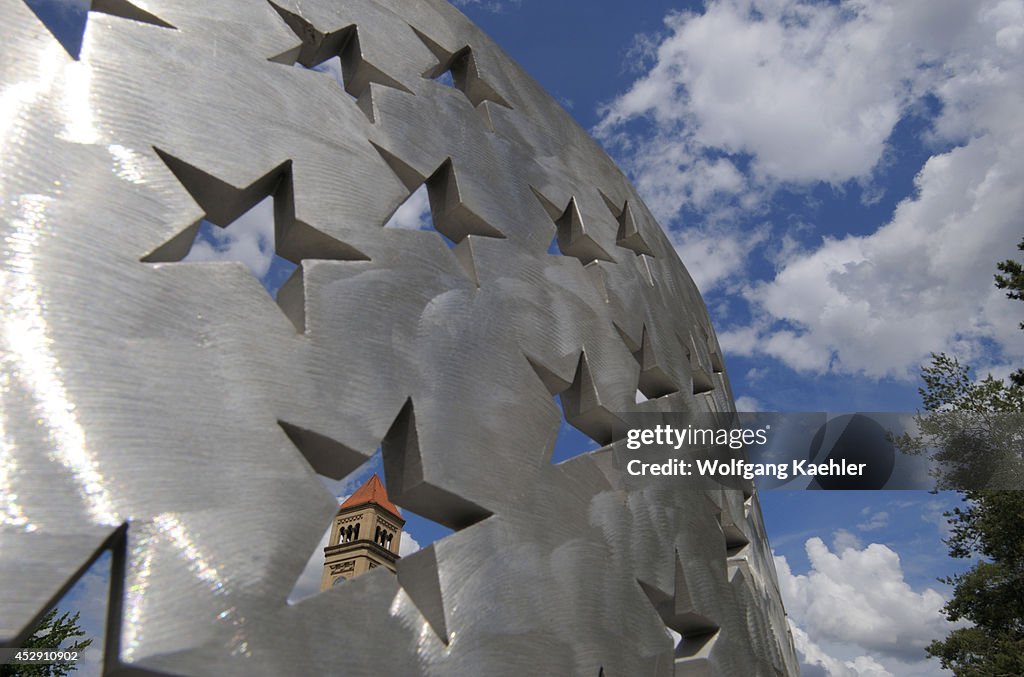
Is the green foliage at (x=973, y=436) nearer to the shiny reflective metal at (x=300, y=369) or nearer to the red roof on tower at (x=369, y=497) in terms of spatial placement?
the shiny reflective metal at (x=300, y=369)

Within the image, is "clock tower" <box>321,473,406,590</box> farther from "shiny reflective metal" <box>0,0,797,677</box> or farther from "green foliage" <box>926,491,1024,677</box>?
"shiny reflective metal" <box>0,0,797,677</box>

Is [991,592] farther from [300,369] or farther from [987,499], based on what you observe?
[300,369]

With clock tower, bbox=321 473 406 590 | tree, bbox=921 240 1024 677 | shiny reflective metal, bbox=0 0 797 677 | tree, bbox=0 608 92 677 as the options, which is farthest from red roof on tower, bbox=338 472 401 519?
shiny reflective metal, bbox=0 0 797 677

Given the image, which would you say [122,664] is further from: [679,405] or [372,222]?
[679,405]

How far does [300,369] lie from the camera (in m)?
1.75

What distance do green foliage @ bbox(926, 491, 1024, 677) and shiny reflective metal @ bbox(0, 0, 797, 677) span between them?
445 inches

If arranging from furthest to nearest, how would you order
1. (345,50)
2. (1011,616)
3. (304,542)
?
(1011,616) < (345,50) < (304,542)

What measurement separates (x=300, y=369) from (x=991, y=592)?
15886 millimetres

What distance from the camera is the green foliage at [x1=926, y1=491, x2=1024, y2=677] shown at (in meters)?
11.5

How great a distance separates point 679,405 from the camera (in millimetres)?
3570

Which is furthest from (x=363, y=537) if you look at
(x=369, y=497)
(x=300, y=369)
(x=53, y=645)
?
(x=300, y=369)

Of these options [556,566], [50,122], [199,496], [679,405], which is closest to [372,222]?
[50,122]

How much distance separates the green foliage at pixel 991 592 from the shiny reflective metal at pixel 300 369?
37.1 feet

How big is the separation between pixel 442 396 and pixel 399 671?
761 millimetres
